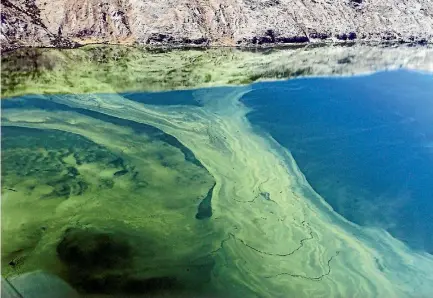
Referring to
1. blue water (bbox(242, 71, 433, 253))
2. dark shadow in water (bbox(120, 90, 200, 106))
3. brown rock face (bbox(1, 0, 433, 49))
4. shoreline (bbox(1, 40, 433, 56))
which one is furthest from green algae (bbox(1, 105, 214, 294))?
brown rock face (bbox(1, 0, 433, 49))

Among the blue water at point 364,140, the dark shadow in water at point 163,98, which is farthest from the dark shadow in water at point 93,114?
the blue water at point 364,140

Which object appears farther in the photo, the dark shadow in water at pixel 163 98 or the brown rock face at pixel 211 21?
the brown rock face at pixel 211 21

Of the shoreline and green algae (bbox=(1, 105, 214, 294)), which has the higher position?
the shoreline

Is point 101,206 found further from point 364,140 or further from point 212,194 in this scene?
point 364,140

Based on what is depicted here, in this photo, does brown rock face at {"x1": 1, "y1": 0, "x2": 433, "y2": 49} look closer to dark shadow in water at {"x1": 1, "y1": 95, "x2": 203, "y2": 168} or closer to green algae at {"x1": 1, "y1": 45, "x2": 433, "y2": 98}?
green algae at {"x1": 1, "y1": 45, "x2": 433, "y2": 98}

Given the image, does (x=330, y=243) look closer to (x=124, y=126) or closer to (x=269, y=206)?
(x=269, y=206)

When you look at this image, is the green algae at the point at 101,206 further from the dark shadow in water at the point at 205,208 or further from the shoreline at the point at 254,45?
the shoreline at the point at 254,45

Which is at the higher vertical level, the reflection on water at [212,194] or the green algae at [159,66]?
the green algae at [159,66]
